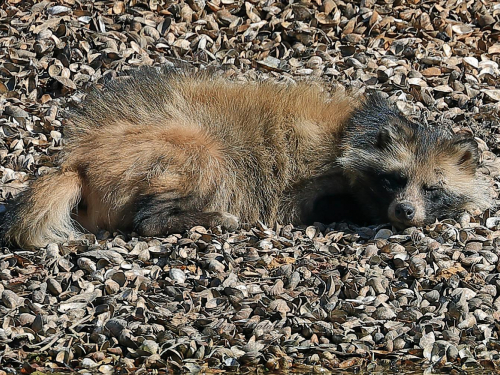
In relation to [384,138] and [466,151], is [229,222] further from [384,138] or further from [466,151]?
[466,151]

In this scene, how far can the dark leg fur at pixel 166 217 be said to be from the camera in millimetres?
6441

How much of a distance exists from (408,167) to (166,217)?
1.96 m

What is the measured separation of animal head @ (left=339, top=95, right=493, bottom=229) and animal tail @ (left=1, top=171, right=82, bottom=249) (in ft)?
7.11

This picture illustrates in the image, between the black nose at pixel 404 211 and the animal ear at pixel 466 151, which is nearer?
the black nose at pixel 404 211

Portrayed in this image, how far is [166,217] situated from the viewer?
21.2 ft

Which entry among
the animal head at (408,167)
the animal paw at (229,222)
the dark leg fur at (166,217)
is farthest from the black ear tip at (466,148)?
the dark leg fur at (166,217)

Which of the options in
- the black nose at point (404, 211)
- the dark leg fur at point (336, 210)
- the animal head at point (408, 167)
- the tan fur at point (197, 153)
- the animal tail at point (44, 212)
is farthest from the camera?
the dark leg fur at point (336, 210)

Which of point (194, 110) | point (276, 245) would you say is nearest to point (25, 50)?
point (194, 110)

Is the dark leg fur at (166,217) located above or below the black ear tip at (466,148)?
below

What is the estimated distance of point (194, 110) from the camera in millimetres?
6883

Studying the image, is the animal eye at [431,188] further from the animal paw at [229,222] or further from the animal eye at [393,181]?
the animal paw at [229,222]

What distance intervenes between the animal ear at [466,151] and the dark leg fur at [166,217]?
6.53 feet

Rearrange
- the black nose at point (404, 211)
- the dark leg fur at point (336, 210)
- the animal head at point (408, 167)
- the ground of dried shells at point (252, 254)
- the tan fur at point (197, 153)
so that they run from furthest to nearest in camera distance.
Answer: the dark leg fur at point (336, 210), the animal head at point (408, 167), the black nose at point (404, 211), the tan fur at point (197, 153), the ground of dried shells at point (252, 254)

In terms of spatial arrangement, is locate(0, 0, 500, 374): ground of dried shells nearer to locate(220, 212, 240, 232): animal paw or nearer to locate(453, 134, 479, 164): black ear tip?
locate(220, 212, 240, 232): animal paw
